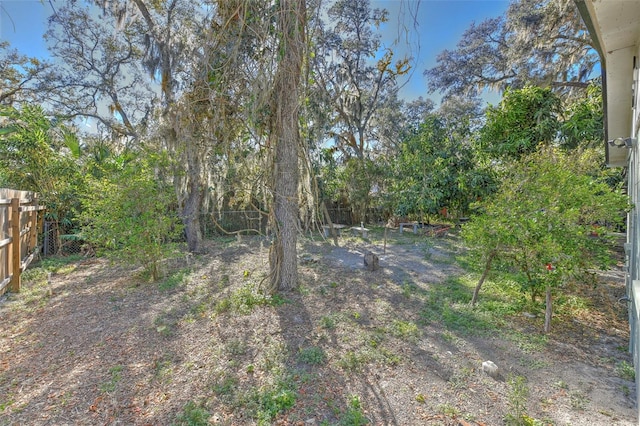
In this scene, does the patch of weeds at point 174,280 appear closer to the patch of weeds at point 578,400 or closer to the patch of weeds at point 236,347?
the patch of weeds at point 236,347

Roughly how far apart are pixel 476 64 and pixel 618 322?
525 inches

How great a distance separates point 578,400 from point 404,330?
154cm

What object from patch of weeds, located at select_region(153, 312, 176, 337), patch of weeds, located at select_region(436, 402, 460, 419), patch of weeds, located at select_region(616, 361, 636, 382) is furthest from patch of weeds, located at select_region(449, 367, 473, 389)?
patch of weeds, located at select_region(153, 312, 176, 337)

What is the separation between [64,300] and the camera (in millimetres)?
4523

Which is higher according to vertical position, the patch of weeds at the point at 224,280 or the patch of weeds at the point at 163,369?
the patch of weeds at the point at 224,280

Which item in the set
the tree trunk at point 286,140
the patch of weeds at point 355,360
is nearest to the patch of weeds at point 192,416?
the patch of weeds at point 355,360

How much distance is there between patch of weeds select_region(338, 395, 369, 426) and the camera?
80.8 inches

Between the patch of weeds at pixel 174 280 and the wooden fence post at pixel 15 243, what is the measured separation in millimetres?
2140

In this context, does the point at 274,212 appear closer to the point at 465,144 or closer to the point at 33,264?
the point at 33,264

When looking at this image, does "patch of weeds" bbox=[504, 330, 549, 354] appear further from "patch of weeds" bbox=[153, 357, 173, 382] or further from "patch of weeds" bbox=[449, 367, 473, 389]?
"patch of weeds" bbox=[153, 357, 173, 382]

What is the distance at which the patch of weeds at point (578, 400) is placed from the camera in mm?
2248

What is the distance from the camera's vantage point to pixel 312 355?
113 inches

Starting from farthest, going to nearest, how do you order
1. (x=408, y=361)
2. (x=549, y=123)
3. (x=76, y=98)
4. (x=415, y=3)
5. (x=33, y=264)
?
(x=76, y=98)
(x=549, y=123)
(x=33, y=264)
(x=408, y=361)
(x=415, y=3)

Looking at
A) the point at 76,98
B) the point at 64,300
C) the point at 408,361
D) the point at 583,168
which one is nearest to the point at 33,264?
the point at 64,300
